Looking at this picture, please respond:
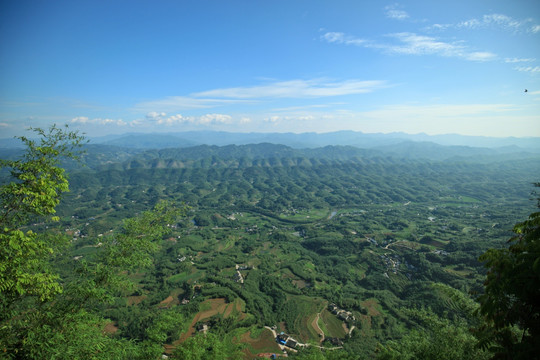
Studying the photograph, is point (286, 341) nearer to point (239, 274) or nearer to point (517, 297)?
point (239, 274)

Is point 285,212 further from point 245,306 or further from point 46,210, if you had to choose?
point 46,210

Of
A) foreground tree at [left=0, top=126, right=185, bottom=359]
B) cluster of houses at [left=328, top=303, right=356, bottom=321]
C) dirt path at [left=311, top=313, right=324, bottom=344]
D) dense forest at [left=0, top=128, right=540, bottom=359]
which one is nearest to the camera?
foreground tree at [left=0, top=126, right=185, bottom=359]

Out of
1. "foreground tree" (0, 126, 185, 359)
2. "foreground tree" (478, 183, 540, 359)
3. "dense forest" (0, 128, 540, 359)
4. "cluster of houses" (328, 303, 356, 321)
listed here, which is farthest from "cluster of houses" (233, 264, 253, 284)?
"foreground tree" (478, 183, 540, 359)

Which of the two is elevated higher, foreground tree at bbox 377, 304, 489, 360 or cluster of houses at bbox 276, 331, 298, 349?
foreground tree at bbox 377, 304, 489, 360

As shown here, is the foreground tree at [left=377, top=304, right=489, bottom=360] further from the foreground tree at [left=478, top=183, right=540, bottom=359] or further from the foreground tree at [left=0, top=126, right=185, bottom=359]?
the foreground tree at [left=0, top=126, right=185, bottom=359]

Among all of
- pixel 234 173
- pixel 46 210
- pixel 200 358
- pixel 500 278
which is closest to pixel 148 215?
pixel 46 210

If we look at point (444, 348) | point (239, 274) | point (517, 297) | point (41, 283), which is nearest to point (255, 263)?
point (239, 274)
